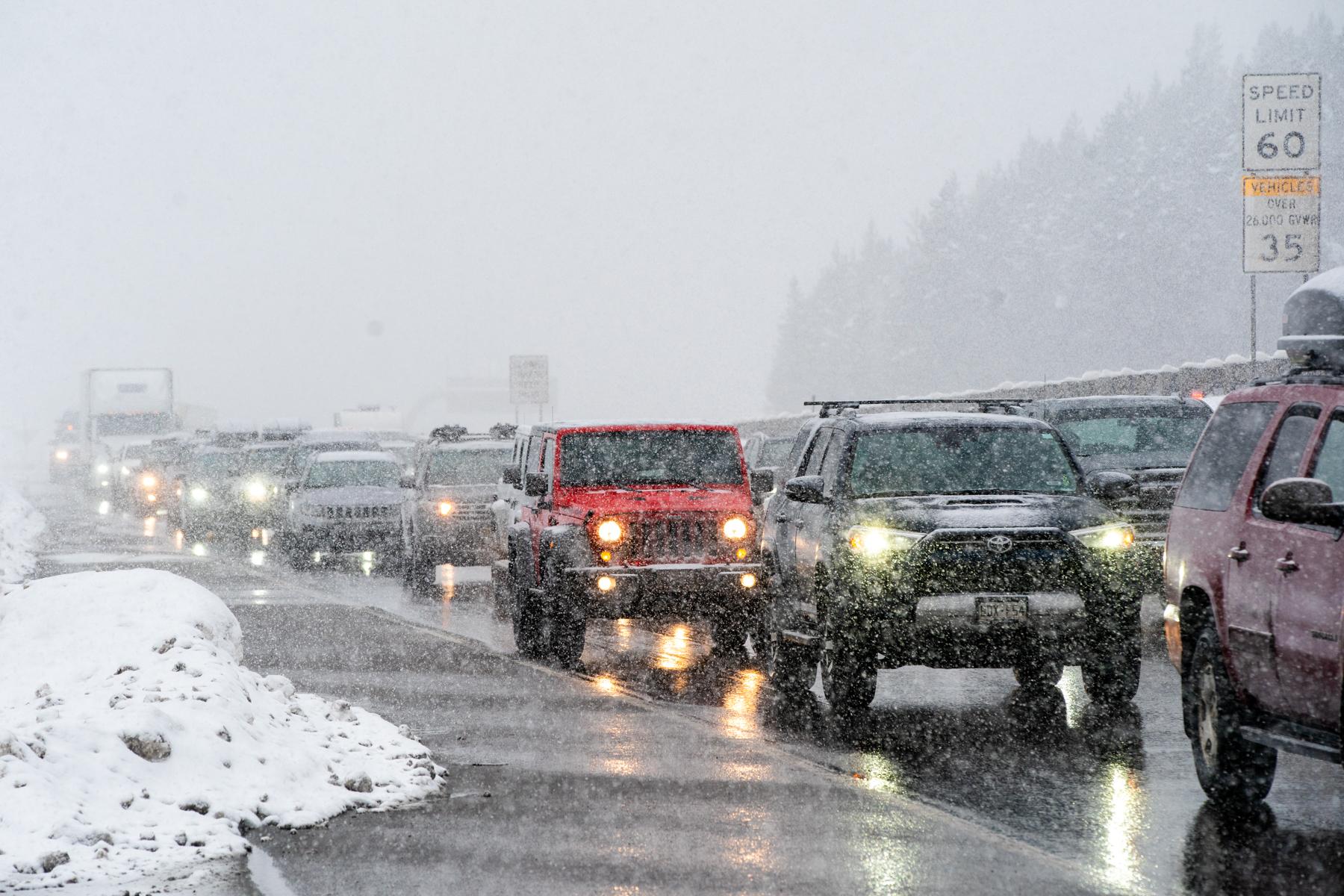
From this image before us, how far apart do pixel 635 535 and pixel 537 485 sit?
109 centimetres

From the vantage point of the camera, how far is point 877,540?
11789 millimetres

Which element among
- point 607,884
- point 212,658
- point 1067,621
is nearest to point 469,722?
point 212,658

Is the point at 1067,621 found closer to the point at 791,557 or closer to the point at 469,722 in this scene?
the point at 791,557

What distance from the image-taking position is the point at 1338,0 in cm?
9719

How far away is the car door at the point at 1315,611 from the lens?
7.61 meters

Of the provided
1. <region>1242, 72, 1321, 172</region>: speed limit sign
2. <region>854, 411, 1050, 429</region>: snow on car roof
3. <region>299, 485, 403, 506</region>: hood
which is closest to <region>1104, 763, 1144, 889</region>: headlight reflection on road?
<region>854, 411, 1050, 429</region>: snow on car roof

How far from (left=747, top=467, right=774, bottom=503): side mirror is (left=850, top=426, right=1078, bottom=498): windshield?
3115 mm

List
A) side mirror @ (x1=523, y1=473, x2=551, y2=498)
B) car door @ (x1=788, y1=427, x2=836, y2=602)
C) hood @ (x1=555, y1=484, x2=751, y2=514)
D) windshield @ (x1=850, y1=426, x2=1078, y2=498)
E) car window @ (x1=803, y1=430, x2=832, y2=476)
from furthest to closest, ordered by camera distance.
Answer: side mirror @ (x1=523, y1=473, x2=551, y2=498) → hood @ (x1=555, y1=484, x2=751, y2=514) → car window @ (x1=803, y1=430, x2=832, y2=476) → car door @ (x1=788, y1=427, x2=836, y2=602) → windshield @ (x1=850, y1=426, x2=1078, y2=498)

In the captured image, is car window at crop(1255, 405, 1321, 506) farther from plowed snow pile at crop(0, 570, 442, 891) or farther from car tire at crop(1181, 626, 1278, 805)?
plowed snow pile at crop(0, 570, 442, 891)

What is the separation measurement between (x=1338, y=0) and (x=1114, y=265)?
54.6 feet

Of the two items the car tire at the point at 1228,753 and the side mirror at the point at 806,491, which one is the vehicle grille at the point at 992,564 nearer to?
the side mirror at the point at 806,491

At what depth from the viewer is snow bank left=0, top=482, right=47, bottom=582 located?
89.3 ft

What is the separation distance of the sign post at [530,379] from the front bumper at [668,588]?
42531mm

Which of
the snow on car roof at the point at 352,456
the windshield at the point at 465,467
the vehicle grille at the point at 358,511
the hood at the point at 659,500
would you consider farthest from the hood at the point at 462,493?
the hood at the point at 659,500
